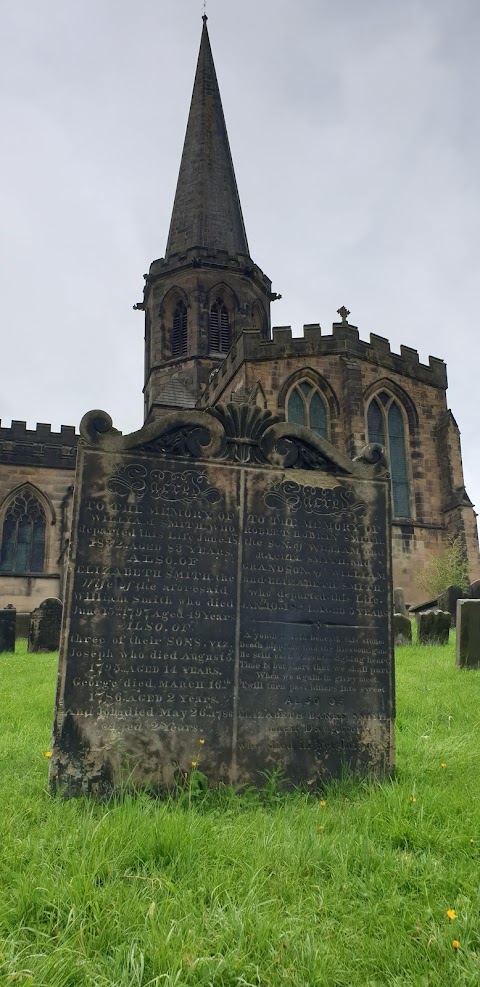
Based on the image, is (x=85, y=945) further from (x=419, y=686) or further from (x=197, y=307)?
(x=197, y=307)

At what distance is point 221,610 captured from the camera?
4.61m

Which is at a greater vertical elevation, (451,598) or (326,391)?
(326,391)

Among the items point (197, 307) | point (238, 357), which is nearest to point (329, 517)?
point (238, 357)

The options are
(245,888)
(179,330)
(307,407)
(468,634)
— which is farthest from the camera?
(179,330)

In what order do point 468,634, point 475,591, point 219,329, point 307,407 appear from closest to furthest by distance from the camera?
point 468,634
point 475,591
point 307,407
point 219,329

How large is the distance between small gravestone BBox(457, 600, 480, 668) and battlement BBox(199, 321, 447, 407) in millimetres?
14664

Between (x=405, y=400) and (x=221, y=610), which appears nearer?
(x=221, y=610)

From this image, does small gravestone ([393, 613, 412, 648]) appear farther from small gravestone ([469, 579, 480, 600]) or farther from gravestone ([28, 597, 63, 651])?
gravestone ([28, 597, 63, 651])

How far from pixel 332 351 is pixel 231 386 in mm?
3572

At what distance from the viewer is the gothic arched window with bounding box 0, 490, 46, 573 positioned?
2655 centimetres

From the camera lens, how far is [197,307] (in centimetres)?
3259

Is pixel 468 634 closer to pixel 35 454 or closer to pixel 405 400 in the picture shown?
pixel 405 400

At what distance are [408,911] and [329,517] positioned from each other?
281 centimetres

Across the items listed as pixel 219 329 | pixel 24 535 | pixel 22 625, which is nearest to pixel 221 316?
pixel 219 329
